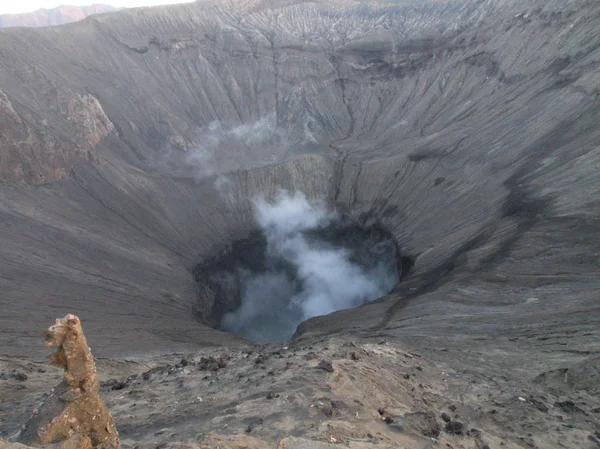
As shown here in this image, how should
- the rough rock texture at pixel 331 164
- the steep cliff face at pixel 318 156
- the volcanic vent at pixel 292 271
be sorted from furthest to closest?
the volcanic vent at pixel 292 271, the steep cliff face at pixel 318 156, the rough rock texture at pixel 331 164

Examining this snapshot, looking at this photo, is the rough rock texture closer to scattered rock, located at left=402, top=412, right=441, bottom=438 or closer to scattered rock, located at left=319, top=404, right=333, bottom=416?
scattered rock, located at left=402, top=412, right=441, bottom=438

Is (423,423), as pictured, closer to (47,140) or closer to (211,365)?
(211,365)

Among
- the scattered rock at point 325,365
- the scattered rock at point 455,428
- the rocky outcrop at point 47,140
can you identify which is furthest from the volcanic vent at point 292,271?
the scattered rock at point 455,428

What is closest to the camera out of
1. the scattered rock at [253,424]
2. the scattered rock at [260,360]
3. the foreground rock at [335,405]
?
the scattered rock at [253,424]

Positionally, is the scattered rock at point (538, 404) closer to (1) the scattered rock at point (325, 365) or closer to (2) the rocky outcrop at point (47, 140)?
(1) the scattered rock at point (325, 365)

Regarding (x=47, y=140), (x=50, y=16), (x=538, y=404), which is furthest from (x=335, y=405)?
(x=50, y=16)
